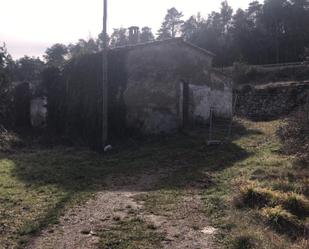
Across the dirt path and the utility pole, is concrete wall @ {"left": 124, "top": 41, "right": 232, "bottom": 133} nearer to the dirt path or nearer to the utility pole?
the utility pole

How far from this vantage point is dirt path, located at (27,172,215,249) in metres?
6.91

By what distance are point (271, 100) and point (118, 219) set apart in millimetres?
21410

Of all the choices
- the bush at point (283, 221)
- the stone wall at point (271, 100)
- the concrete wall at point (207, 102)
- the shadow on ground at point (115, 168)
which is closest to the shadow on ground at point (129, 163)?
the shadow on ground at point (115, 168)

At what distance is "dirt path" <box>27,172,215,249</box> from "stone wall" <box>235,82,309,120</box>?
17.7m

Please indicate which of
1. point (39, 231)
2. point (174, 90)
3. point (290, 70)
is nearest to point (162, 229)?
point (39, 231)

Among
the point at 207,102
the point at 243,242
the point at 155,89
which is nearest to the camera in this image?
the point at 243,242

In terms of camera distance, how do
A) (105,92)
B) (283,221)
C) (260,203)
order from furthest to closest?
1. (105,92)
2. (260,203)
3. (283,221)

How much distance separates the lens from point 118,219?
8172mm

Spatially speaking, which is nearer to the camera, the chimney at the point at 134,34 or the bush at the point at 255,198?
the bush at the point at 255,198

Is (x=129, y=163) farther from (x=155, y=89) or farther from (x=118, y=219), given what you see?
(x=118, y=219)

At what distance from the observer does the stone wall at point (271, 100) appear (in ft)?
87.1

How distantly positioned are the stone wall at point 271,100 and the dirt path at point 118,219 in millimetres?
17664

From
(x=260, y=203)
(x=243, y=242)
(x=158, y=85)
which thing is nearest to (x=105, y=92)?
(x=158, y=85)

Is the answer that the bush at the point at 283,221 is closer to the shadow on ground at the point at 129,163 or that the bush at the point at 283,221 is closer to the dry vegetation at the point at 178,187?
the dry vegetation at the point at 178,187
